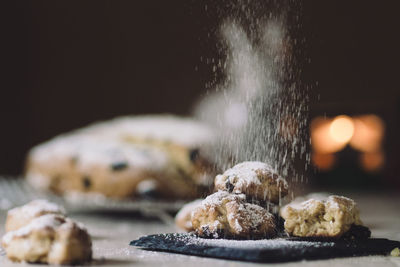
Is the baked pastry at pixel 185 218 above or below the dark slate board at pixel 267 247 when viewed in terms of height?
above

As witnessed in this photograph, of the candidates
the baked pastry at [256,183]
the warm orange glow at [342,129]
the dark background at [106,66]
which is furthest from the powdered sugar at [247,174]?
the warm orange glow at [342,129]

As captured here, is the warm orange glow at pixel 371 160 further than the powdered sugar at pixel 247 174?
Yes

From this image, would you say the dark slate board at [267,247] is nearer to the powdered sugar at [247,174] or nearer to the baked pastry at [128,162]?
the powdered sugar at [247,174]

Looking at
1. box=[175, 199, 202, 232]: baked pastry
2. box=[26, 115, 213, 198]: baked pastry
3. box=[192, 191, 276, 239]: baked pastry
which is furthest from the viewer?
box=[26, 115, 213, 198]: baked pastry

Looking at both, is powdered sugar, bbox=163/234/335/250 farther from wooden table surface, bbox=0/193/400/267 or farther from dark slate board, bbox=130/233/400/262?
wooden table surface, bbox=0/193/400/267

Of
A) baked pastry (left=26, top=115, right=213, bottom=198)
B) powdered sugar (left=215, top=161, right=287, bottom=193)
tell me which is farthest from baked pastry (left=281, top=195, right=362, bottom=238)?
baked pastry (left=26, top=115, right=213, bottom=198)

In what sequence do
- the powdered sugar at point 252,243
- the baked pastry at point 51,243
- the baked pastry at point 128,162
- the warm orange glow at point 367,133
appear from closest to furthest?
the baked pastry at point 51,243
the powdered sugar at point 252,243
the baked pastry at point 128,162
the warm orange glow at point 367,133
